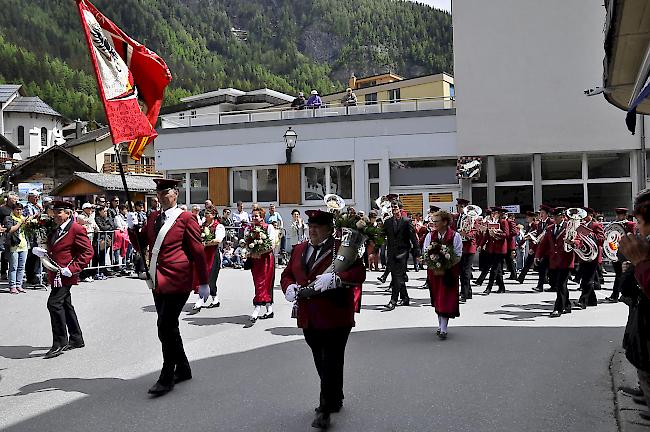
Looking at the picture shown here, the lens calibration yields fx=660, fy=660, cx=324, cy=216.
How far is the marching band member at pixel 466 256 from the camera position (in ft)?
45.0

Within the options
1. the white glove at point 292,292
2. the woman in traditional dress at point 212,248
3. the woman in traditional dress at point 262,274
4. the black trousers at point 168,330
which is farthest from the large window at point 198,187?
the white glove at point 292,292

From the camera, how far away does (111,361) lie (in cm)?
823

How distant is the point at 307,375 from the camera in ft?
24.3

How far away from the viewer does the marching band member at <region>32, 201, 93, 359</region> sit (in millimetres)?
8539

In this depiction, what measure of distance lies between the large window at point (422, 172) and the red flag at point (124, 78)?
18846 millimetres

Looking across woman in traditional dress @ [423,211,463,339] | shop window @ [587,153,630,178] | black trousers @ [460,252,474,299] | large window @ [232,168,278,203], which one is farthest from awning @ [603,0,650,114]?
large window @ [232,168,278,203]

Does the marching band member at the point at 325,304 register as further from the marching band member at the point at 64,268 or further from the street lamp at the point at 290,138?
the street lamp at the point at 290,138

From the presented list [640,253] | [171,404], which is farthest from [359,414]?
[640,253]

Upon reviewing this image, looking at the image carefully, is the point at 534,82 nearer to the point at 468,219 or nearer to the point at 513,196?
the point at 513,196

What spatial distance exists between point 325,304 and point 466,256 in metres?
9.14

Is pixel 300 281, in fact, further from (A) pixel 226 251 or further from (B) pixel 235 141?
(B) pixel 235 141

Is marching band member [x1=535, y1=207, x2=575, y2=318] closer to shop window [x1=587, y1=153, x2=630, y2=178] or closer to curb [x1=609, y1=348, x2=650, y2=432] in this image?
curb [x1=609, y1=348, x2=650, y2=432]

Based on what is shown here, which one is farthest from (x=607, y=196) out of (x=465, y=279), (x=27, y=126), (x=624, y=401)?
(x=27, y=126)

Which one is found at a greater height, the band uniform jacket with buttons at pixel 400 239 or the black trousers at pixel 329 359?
the band uniform jacket with buttons at pixel 400 239
